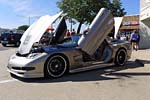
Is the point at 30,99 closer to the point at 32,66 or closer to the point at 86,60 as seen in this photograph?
the point at 32,66

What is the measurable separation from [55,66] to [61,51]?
0.47m

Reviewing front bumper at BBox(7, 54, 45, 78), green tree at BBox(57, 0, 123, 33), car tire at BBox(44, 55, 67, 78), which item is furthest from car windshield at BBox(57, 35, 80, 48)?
green tree at BBox(57, 0, 123, 33)

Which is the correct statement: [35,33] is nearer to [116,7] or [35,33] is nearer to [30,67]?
[30,67]

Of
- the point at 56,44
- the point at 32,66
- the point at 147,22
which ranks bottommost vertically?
the point at 32,66

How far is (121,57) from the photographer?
10.2 m

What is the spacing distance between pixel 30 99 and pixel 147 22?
54.4 feet

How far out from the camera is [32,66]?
754 centimetres

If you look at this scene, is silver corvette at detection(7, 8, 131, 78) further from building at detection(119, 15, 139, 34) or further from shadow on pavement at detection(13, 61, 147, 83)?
building at detection(119, 15, 139, 34)

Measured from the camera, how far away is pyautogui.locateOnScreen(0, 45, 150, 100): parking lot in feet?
19.5

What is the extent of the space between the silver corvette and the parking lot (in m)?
0.28

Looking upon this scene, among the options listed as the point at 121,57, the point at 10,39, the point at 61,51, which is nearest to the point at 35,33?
the point at 61,51

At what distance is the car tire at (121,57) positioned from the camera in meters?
10.00

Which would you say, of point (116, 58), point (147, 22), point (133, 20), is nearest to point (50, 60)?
point (116, 58)

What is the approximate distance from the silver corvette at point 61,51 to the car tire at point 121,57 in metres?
→ 0.17
